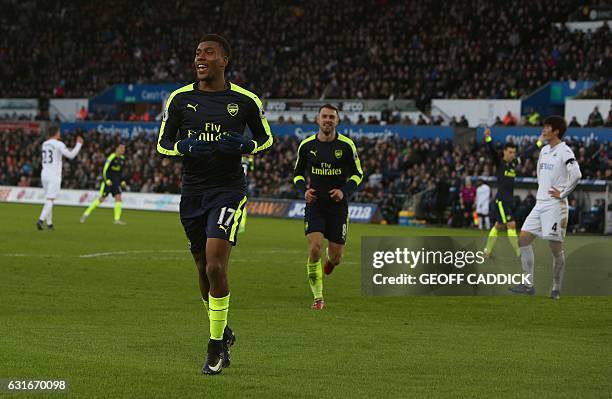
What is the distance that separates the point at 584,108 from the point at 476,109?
508 cm

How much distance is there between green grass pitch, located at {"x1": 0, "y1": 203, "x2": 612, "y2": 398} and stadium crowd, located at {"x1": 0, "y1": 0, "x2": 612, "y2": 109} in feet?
92.0

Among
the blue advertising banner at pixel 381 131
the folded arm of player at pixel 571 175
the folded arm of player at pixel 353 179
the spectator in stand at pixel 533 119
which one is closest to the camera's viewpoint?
the folded arm of player at pixel 353 179

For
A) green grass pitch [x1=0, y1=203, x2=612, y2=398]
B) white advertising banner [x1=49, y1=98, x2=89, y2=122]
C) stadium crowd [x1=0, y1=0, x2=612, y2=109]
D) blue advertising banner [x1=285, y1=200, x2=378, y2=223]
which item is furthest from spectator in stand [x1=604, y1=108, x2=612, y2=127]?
white advertising banner [x1=49, y1=98, x2=89, y2=122]

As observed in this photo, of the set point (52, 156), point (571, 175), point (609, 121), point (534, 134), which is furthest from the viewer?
point (534, 134)

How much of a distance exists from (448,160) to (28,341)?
31.6 meters

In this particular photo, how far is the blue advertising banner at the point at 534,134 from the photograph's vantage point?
1512 inches

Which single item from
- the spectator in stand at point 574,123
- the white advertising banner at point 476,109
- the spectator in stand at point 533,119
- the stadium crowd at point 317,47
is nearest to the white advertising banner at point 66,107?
the stadium crowd at point 317,47

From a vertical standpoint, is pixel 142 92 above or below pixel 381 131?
above

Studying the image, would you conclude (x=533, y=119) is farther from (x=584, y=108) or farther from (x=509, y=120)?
(x=584, y=108)

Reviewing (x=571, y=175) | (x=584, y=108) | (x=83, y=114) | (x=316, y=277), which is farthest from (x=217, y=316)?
(x=83, y=114)

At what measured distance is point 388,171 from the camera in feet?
140

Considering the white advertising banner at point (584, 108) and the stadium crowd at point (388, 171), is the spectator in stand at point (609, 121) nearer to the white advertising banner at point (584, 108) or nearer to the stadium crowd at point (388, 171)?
the white advertising banner at point (584, 108)

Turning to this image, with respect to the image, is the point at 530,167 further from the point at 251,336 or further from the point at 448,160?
the point at 251,336

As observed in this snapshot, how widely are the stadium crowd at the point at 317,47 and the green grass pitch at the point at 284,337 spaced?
2805cm
